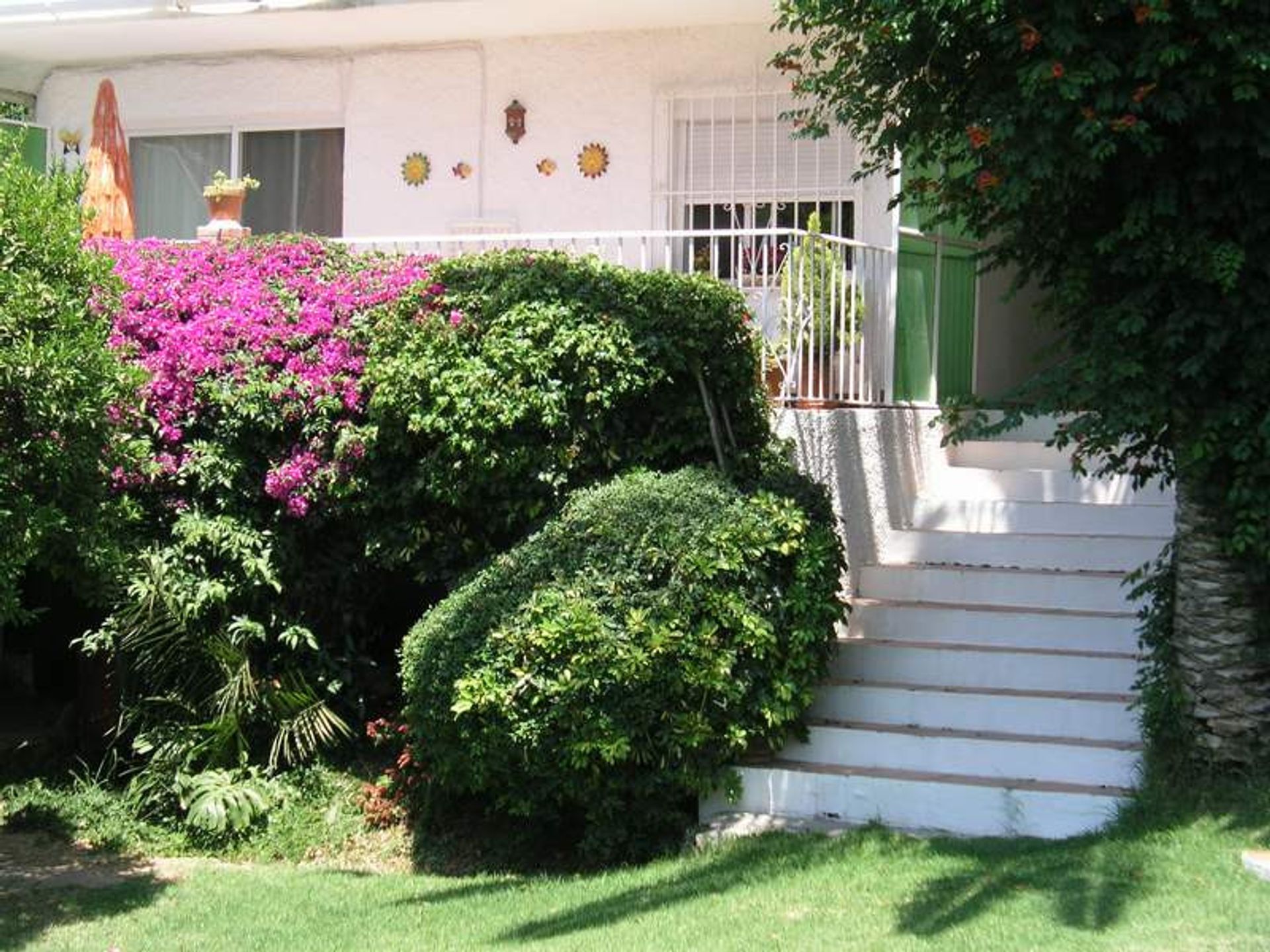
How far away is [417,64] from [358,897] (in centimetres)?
707

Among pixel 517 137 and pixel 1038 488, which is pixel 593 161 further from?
pixel 1038 488

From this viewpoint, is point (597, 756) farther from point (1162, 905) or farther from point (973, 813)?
point (1162, 905)

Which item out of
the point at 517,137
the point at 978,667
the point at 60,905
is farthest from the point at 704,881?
the point at 517,137

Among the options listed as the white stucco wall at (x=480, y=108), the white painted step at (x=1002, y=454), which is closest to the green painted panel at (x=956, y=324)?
the white painted step at (x=1002, y=454)

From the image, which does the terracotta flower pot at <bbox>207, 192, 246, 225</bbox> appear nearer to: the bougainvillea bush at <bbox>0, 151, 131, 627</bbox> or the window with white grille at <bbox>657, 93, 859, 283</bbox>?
the window with white grille at <bbox>657, 93, 859, 283</bbox>

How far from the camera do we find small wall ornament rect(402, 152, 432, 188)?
1230cm

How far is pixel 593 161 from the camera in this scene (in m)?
11.8

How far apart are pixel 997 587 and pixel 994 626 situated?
0.39 metres

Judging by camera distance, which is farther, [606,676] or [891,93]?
[891,93]

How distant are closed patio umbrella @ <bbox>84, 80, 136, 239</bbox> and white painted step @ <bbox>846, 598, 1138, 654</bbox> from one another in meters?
5.85

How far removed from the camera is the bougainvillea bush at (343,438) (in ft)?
27.5

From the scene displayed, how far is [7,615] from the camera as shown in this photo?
22.4 ft

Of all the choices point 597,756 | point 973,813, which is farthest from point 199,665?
point 973,813

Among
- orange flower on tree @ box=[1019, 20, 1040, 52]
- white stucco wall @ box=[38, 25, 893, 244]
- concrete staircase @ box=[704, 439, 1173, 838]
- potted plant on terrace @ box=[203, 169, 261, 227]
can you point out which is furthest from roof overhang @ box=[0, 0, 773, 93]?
orange flower on tree @ box=[1019, 20, 1040, 52]
